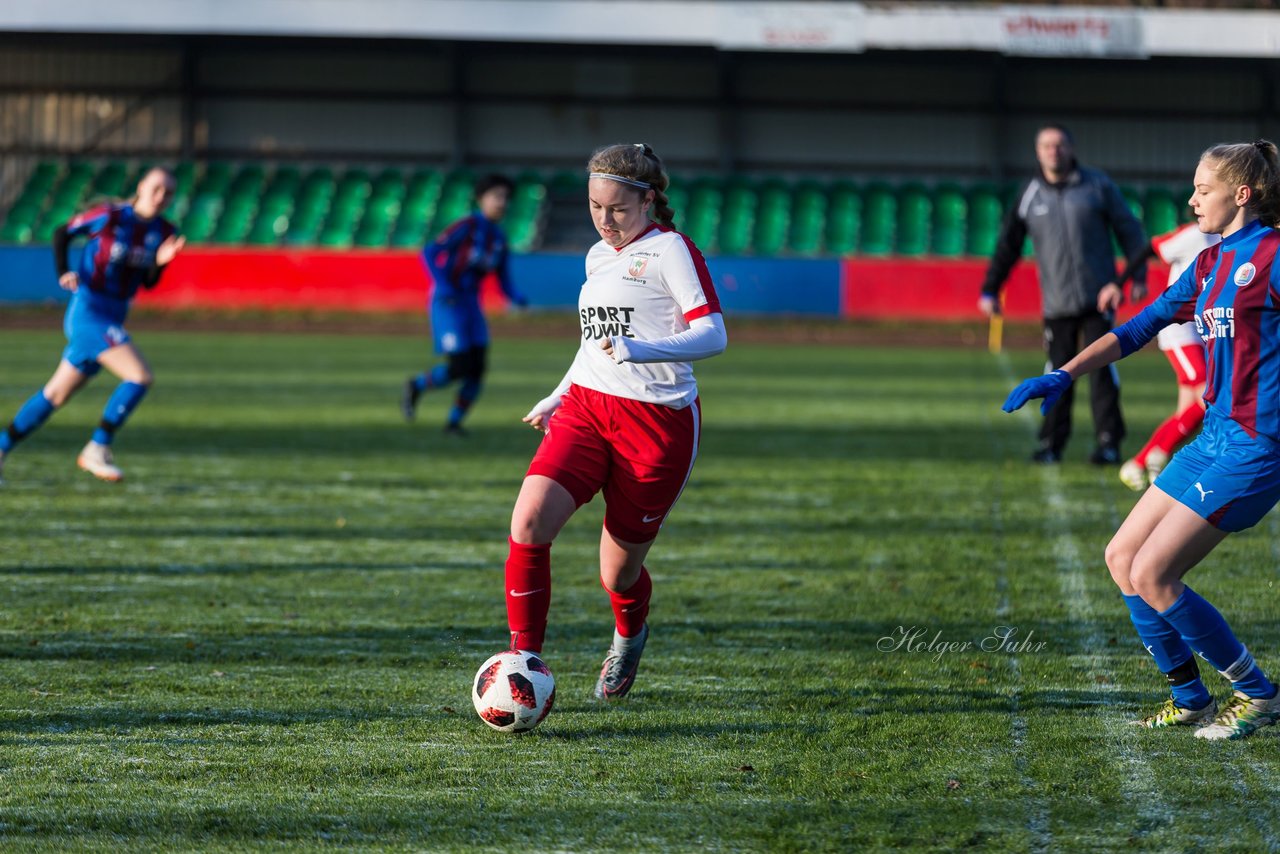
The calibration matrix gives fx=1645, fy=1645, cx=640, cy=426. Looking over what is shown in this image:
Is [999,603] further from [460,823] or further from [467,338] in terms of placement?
[467,338]

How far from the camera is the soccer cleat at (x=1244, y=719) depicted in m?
4.61

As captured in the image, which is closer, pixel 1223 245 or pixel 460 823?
pixel 460 823

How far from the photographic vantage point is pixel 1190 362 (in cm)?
956

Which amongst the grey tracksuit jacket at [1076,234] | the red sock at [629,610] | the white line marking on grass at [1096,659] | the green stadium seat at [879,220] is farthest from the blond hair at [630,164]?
the green stadium seat at [879,220]

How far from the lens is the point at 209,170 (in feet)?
99.6

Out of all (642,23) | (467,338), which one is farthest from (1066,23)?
(467,338)

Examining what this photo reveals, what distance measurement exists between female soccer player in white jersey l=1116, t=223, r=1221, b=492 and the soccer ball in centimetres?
573

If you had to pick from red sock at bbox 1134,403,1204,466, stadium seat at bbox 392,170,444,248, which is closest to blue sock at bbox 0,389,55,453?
red sock at bbox 1134,403,1204,466

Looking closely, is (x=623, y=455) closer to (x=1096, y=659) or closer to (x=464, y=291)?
(x=1096, y=659)

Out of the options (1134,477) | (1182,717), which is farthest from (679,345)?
(1134,477)

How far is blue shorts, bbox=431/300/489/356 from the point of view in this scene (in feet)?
41.2

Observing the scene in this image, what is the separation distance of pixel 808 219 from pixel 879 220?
128 cm

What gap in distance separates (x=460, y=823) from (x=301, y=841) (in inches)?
14.6

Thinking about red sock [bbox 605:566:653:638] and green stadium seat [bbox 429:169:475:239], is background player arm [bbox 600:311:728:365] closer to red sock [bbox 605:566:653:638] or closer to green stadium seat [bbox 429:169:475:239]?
red sock [bbox 605:566:653:638]
